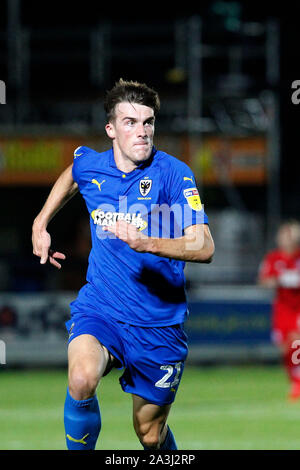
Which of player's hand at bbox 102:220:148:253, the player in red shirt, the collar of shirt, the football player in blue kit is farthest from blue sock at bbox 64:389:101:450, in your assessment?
the player in red shirt

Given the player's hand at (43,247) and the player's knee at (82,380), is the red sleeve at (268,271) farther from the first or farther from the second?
the player's knee at (82,380)

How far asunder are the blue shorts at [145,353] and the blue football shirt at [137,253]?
0.06m

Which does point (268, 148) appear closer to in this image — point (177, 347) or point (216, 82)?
point (216, 82)

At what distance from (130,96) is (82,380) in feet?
5.61

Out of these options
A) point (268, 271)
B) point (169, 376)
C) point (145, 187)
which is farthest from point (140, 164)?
point (268, 271)

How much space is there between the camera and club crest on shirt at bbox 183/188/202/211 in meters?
5.81

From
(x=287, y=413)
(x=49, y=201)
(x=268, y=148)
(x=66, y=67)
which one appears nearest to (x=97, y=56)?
(x=268, y=148)

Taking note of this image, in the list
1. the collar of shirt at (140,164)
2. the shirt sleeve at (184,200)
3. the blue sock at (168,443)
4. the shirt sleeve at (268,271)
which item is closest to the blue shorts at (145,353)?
the blue sock at (168,443)

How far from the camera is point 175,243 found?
18.0 ft

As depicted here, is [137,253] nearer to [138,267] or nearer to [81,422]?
[138,267]

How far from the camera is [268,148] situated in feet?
52.2

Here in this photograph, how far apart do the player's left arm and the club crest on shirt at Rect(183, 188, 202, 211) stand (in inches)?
5.0

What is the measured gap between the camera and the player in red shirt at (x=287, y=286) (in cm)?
1288

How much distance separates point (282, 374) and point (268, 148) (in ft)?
11.5
